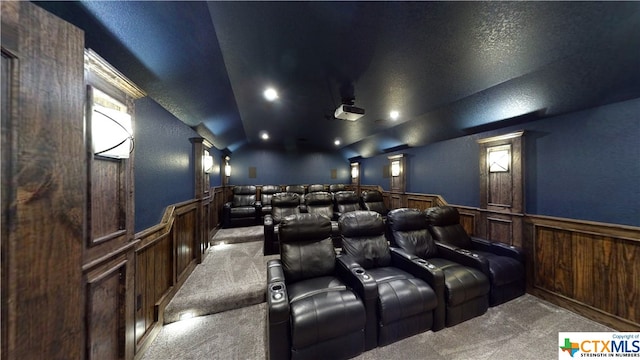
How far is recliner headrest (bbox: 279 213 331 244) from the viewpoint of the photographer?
2.17 meters

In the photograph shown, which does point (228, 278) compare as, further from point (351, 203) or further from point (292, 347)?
point (351, 203)

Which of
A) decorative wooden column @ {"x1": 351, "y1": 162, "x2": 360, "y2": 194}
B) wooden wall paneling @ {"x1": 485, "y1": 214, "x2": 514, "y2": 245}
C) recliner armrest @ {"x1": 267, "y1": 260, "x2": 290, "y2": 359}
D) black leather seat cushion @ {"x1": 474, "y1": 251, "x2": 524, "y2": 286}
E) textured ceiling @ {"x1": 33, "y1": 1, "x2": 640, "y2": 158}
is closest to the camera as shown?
textured ceiling @ {"x1": 33, "y1": 1, "x2": 640, "y2": 158}

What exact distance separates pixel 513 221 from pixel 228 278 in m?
4.22

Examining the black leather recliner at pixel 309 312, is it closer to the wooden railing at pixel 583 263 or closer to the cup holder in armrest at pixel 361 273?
the cup holder in armrest at pixel 361 273

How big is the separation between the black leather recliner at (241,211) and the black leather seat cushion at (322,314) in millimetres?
3794

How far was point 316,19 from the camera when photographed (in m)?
1.39

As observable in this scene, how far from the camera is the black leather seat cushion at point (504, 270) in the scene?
232cm

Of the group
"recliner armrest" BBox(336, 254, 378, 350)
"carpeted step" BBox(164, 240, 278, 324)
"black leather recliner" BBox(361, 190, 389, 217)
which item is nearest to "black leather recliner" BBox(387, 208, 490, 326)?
"recliner armrest" BBox(336, 254, 378, 350)

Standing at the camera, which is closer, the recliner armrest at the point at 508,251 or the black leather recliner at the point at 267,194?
the recliner armrest at the point at 508,251

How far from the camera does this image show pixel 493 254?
272 cm

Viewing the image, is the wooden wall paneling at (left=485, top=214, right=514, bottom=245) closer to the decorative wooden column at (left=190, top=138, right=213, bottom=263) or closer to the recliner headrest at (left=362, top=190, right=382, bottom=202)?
the recliner headrest at (left=362, top=190, right=382, bottom=202)

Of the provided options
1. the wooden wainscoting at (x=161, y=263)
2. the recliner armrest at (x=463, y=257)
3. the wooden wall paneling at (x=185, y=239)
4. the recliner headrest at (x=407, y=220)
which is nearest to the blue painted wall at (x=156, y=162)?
the wooden wainscoting at (x=161, y=263)

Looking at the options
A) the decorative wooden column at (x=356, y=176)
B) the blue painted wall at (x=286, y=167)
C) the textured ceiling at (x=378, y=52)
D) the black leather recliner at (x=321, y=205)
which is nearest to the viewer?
the textured ceiling at (x=378, y=52)

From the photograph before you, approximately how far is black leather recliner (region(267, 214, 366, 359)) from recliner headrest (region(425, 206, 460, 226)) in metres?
1.85
